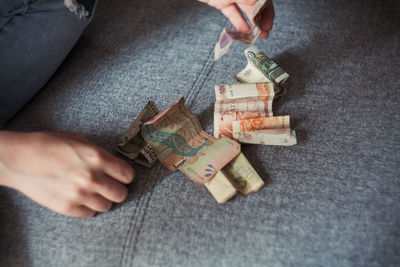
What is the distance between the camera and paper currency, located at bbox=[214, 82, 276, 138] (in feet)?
2.91

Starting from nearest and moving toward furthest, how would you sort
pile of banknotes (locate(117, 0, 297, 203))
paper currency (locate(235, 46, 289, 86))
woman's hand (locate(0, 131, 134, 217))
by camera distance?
woman's hand (locate(0, 131, 134, 217)) < pile of banknotes (locate(117, 0, 297, 203)) < paper currency (locate(235, 46, 289, 86))

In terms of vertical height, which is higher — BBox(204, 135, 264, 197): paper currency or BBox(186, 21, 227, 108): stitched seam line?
BBox(186, 21, 227, 108): stitched seam line

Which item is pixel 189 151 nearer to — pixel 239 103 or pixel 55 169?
pixel 239 103

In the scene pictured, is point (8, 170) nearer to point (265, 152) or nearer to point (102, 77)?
point (102, 77)

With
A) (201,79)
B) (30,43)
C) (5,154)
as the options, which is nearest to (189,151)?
(201,79)

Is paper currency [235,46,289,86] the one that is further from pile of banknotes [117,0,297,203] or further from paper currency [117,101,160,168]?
paper currency [117,101,160,168]

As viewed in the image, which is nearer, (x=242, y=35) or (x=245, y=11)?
(x=242, y=35)

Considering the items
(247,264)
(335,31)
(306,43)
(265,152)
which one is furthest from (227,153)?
(335,31)

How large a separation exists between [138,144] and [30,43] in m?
0.44

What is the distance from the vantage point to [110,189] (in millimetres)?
727

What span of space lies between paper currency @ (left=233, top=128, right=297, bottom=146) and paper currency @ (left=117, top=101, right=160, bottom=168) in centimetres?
23

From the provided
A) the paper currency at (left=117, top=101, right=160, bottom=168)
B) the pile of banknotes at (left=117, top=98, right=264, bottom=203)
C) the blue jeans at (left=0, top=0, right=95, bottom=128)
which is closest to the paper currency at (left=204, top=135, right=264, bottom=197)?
the pile of banknotes at (left=117, top=98, right=264, bottom=203)

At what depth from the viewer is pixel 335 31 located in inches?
43.4

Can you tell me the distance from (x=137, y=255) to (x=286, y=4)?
3.27 feet
